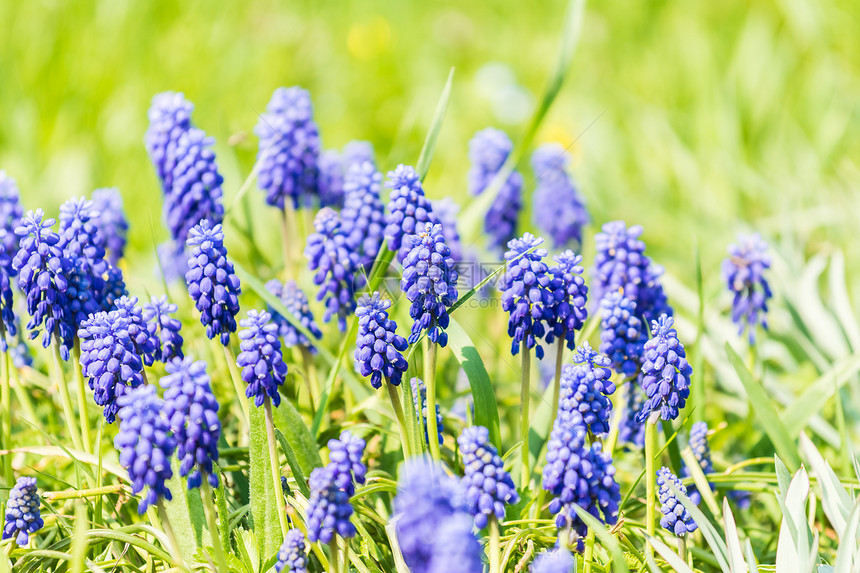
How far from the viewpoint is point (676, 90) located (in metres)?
9.52

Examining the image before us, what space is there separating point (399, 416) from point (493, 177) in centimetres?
268

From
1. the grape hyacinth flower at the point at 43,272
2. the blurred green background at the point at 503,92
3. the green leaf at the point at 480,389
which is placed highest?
the blurred green background at the point at 503,92

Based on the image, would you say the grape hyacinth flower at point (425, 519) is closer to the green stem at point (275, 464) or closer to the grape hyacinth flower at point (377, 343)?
the grape hyacinth flower at point (377, 343)

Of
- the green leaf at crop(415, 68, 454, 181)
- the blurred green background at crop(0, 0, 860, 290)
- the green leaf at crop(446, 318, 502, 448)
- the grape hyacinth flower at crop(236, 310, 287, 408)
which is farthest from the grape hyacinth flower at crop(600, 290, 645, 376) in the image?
the blurred green background at crop(0, 0, 860, 290)

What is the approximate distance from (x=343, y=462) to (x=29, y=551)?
49.5 inches

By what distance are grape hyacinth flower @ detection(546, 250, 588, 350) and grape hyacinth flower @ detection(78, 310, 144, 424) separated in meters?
1.56

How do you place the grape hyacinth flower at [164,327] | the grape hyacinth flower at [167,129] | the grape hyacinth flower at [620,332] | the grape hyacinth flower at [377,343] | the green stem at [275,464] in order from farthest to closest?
the grape hyacinth flower at [167,129], the grape hyacinth flower at [620,332], the grape hyacinth flower at [164,327], the green stem at [275,464], the grape hyacinth flower at [377,343]

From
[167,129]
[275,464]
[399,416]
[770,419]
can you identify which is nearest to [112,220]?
[167,129]

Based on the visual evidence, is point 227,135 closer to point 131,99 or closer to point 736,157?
point 131,99

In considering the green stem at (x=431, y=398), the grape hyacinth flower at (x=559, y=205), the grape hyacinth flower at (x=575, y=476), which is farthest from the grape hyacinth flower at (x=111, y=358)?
the grape hyacinth flower at (x=559, y=205)

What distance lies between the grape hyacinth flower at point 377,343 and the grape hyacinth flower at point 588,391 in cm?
63

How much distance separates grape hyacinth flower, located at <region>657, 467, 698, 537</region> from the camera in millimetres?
3047

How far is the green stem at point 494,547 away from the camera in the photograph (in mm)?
2822

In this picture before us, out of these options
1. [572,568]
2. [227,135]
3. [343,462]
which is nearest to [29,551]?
[343,462]
